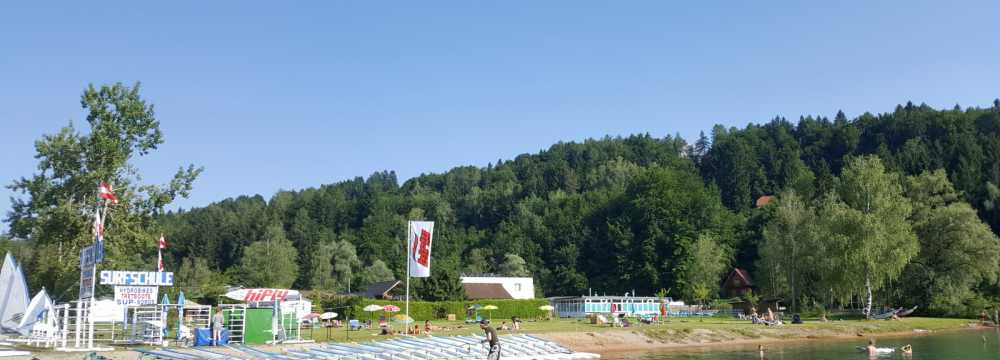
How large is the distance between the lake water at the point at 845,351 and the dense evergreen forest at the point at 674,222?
14.4 m

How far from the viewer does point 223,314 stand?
3547cm

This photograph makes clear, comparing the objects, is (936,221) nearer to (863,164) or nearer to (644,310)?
(863,164)

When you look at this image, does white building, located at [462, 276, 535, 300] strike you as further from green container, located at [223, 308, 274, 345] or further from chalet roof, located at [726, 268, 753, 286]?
green container, located at [223, 308, 274, 345]

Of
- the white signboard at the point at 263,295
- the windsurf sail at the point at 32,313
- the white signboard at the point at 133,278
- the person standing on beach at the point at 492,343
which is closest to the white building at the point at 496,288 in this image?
the white signboard at the point at 263,295

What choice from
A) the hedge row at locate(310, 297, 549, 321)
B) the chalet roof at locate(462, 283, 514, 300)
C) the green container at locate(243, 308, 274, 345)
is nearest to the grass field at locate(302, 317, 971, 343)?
the green container at locate(243, 308, 274, 345)

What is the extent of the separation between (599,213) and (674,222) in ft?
70.7

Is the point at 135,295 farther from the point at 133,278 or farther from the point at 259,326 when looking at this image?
the point at 259,326

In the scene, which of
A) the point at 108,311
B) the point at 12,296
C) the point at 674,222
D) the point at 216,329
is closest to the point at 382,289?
the point at 674,222

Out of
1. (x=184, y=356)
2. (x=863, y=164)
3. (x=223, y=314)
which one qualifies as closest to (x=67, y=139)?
(x=223, y=314)

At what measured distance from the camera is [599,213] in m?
117

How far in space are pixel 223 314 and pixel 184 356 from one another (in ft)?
37.3

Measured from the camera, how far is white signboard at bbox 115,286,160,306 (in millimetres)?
32656

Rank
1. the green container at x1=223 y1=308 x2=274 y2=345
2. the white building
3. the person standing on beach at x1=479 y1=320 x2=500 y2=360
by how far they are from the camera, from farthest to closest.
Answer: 1. the white building
2. the green container at x1=223 y1=308 x2=274 y2=345
3. the person standing on beach at x1=479 y1=320 x2=500 y2=360

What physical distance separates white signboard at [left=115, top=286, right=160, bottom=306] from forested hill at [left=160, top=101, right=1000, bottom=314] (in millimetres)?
39074
